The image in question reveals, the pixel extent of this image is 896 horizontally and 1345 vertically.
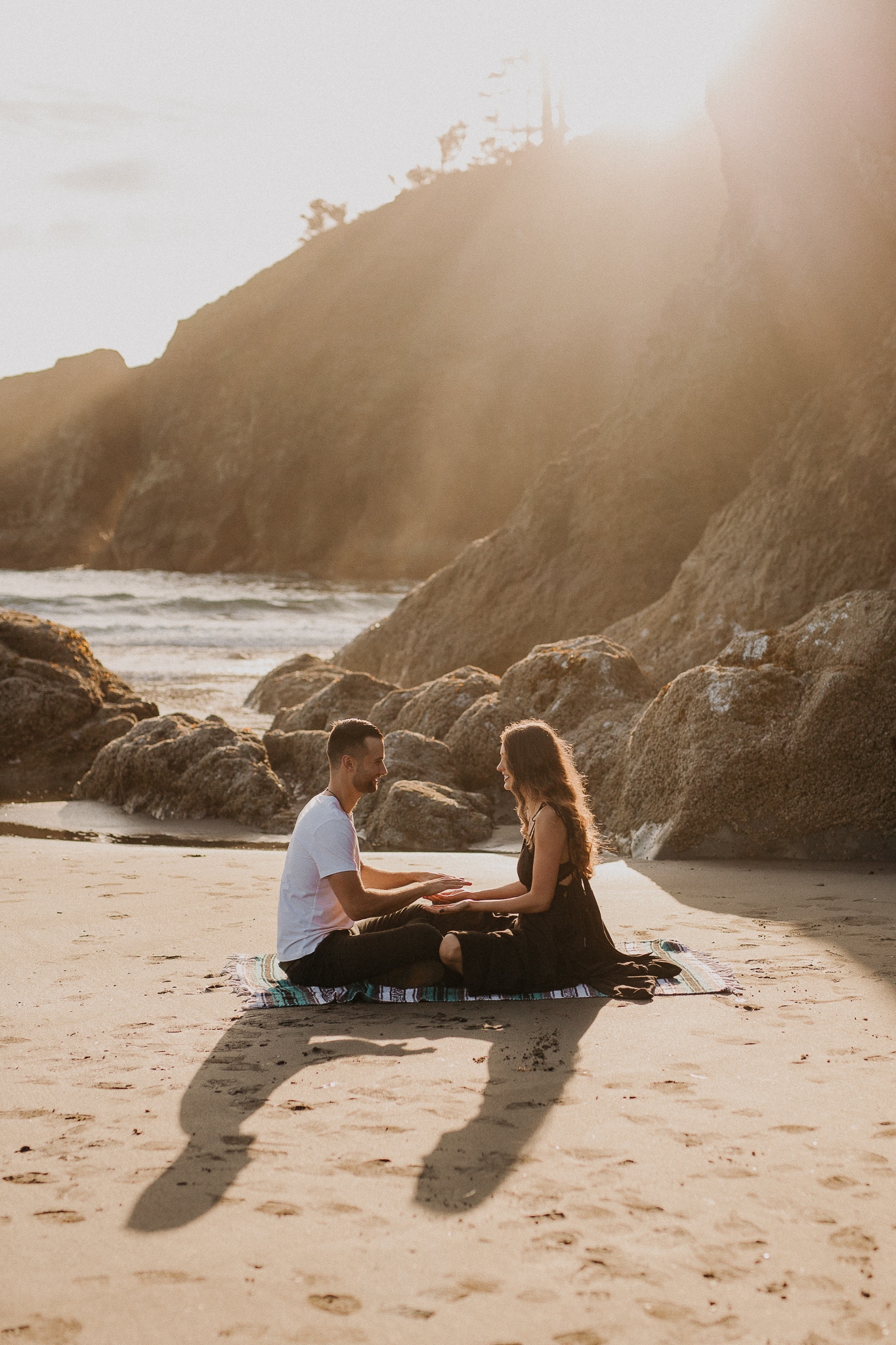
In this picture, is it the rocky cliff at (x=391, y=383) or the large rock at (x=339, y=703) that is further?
the rocky cliff at (x=391, y=383)

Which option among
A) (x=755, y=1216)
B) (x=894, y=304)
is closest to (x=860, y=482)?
(x=894, y=304)

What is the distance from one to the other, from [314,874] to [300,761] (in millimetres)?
5210

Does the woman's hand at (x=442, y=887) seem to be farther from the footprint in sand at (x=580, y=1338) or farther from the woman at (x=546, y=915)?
the footprint in sand at (x=580, y=1338)

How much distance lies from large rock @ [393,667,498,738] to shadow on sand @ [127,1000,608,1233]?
17.9 feet

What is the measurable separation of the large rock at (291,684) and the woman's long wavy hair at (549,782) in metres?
8.33

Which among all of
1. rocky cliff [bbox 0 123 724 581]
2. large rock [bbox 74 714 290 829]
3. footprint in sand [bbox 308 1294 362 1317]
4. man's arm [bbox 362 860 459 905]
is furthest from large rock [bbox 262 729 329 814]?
rocky cliff [bbox 0 123 724 581]

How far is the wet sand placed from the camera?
6.78 feet

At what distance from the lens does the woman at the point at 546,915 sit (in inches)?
158

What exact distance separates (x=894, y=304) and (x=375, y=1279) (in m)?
12.2

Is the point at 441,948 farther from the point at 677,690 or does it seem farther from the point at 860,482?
the point at 860,482

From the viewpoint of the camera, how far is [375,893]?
4199 mm

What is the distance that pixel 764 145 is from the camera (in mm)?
12688

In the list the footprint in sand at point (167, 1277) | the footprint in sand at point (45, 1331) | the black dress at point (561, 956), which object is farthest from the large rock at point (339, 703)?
the footprint in sand at point (45, 1331)

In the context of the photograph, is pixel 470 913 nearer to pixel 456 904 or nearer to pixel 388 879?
pixel 456 904
